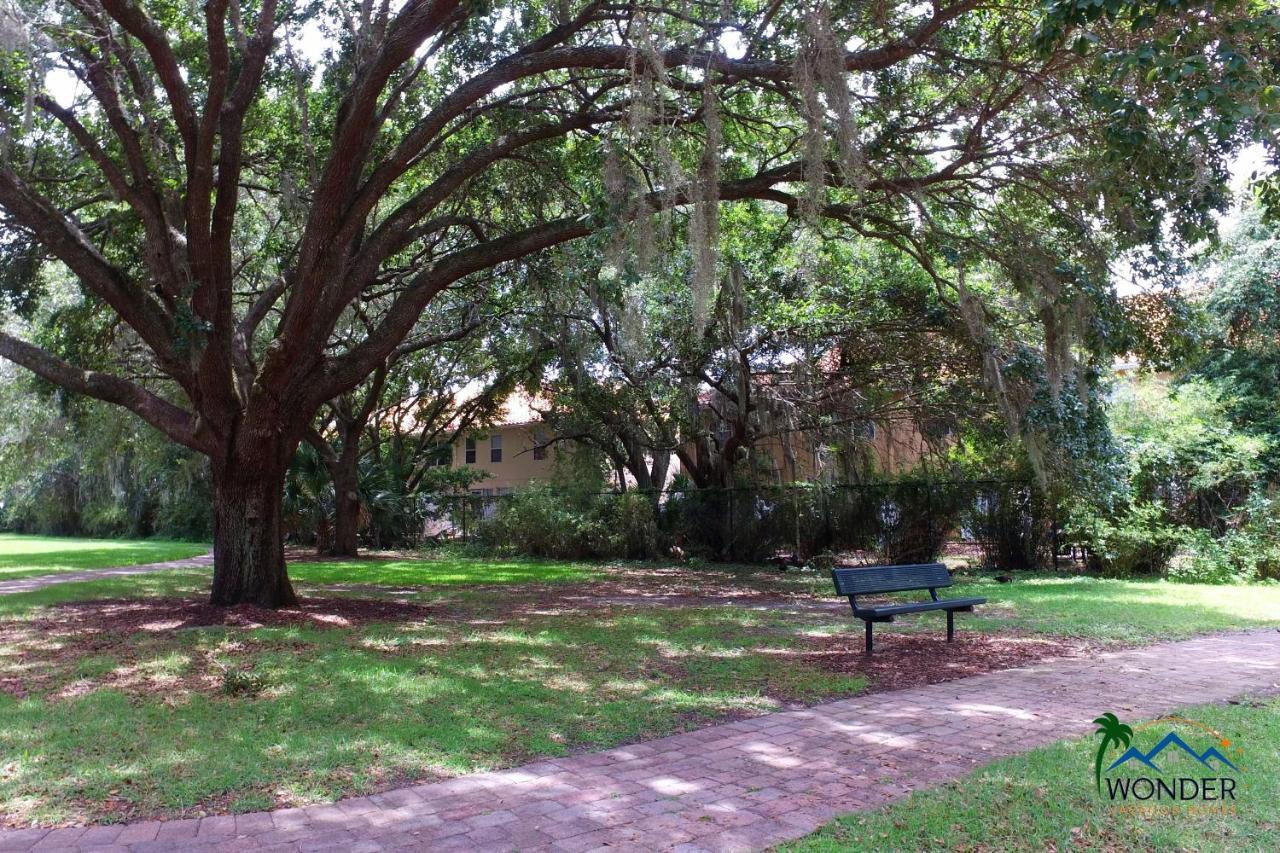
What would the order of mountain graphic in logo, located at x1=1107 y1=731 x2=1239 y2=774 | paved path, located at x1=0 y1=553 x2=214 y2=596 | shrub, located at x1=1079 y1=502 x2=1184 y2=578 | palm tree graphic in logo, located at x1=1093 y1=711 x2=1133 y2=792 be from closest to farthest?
mountain graphic in logo, located at x1=1107 y1=731 x2=1239 y2=774 → palm tree graphic in logo, located at x1=1093 y1=711 x2=1133 y2=792 → paved path, located at x1=0 y1=553 x2=214 y2=596 → shrub, located at x1=1079 y1=502 x2=1184 y2=578

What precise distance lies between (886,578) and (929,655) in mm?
933

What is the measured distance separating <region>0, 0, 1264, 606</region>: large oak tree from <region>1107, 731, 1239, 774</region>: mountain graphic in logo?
4900mm

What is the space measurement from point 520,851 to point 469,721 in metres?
2.17

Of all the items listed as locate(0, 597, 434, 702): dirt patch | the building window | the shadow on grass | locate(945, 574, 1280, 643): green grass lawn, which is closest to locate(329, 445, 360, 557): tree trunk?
→ the building window

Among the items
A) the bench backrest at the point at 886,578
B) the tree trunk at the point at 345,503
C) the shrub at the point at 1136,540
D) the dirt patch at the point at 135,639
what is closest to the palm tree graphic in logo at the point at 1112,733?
the bench backrest at the point at 886,578

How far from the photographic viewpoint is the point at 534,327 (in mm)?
17938

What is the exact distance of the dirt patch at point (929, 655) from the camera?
294 inches

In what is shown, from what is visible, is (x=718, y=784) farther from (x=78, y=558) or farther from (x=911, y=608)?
(x=78, y=558)

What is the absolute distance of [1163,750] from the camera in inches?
196

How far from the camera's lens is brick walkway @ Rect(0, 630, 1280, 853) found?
3982 mm

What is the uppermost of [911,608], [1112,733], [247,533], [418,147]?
[418,147]

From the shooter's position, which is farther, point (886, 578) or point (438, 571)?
point (438, 571)

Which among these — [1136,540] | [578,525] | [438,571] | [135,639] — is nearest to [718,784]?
[135,639]

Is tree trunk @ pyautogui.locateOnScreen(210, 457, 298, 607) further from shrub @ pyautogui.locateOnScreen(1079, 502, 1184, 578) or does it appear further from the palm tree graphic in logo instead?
shrub @ pyautogui.locateOnScreen(1079, 502, 1184, 578)
